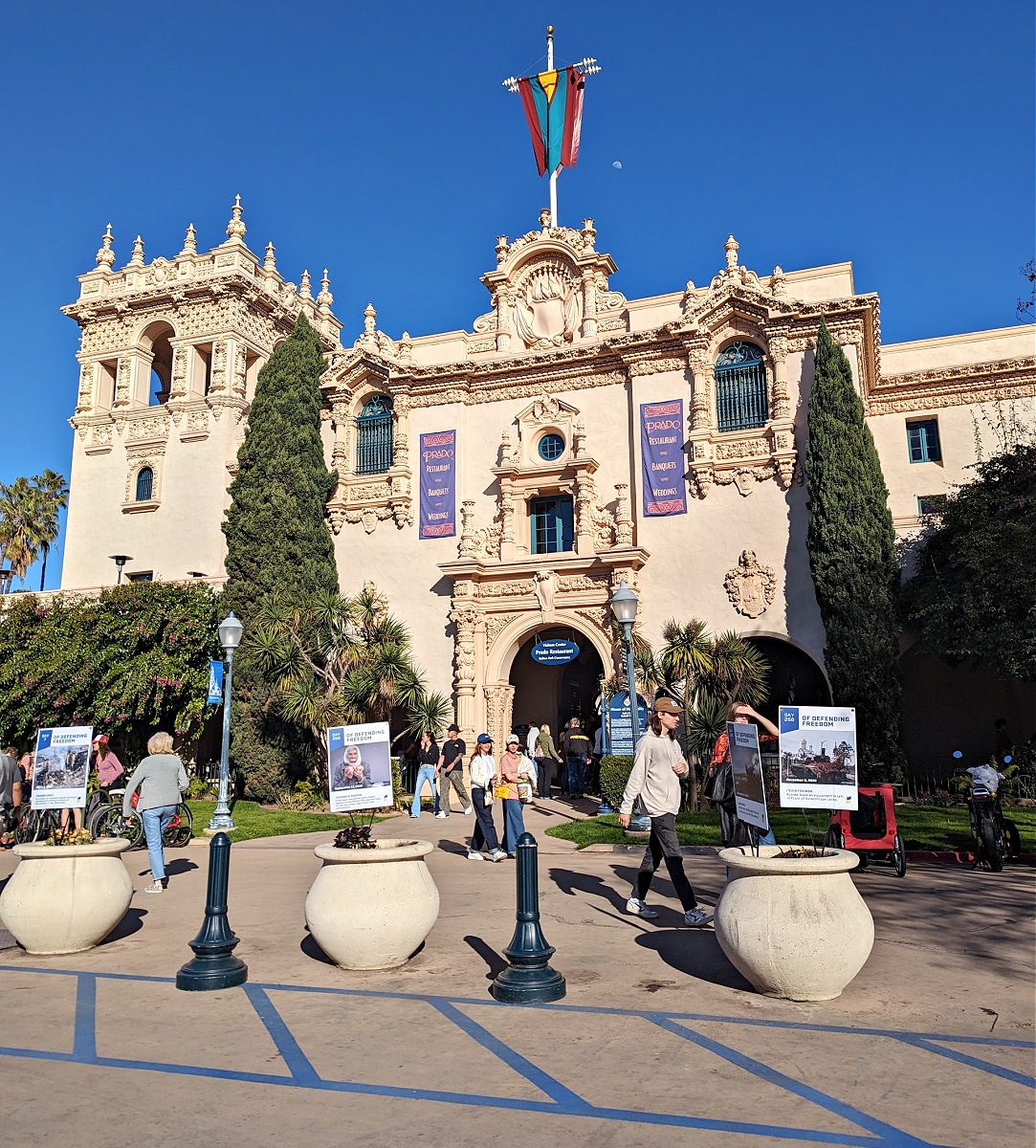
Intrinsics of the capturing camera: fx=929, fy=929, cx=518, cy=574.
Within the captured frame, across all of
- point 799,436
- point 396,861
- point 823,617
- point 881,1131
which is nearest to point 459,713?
point 823,617

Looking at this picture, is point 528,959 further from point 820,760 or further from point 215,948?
point 820,760

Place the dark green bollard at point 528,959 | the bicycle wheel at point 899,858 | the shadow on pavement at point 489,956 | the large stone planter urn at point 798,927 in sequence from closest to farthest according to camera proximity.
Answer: the large stone planter urn at point 798,927
the dark green bollard at point 528,959
the shadow on pavement at point 489,956
the bicycle wheel at point 899,858

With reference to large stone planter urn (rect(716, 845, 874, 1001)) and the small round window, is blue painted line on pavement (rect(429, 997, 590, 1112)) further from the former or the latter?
A: the small round window

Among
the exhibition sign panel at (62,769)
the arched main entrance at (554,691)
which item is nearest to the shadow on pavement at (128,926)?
the exhibition sign panel at (62,769)

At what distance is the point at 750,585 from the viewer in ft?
76.4

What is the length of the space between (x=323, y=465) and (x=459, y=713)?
28.4 ft

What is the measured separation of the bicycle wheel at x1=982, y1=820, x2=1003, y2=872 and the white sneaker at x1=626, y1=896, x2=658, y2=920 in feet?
16.1

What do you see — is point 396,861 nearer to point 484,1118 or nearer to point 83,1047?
point 83,1047

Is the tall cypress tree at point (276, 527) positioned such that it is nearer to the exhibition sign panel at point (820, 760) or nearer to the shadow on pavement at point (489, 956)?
the shadow on pavement at point (489, 956)

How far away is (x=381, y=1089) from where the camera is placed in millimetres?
4691

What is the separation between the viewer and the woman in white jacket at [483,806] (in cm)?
1323

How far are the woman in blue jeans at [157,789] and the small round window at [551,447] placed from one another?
17.4 meters

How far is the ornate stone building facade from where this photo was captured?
2386 cm

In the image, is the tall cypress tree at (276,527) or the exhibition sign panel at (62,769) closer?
the exhibition sign panel at (62,769)
